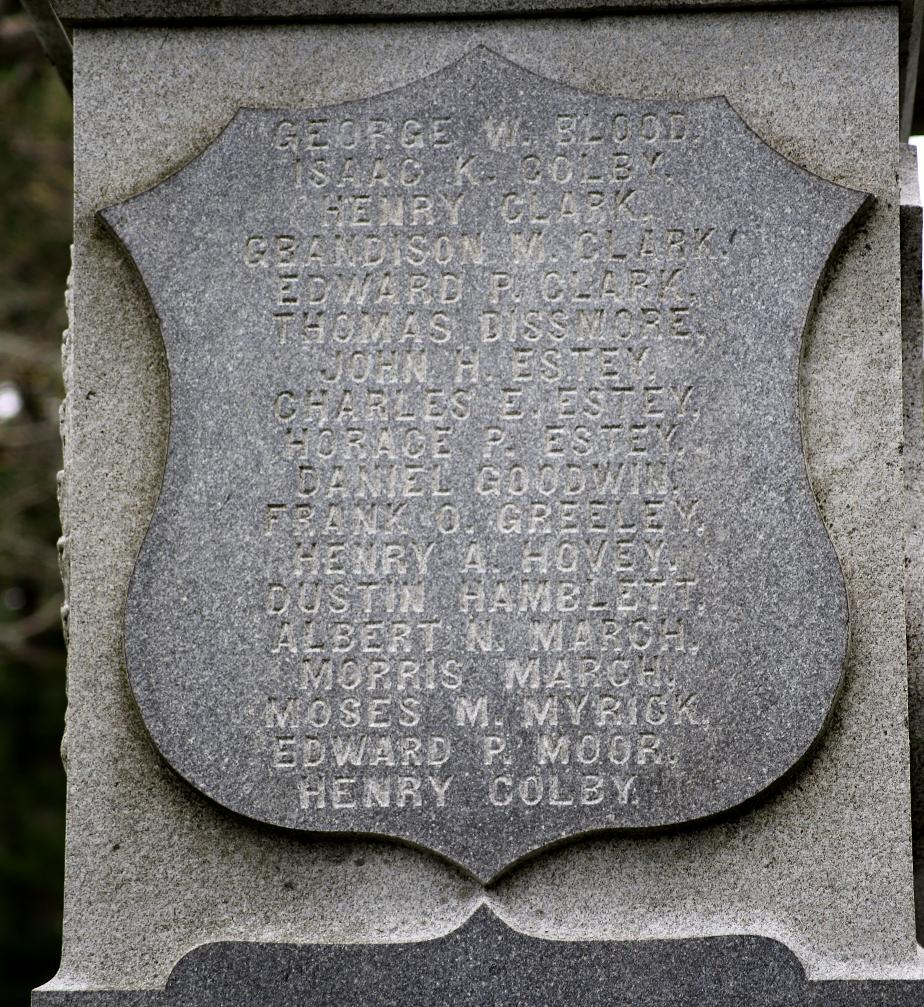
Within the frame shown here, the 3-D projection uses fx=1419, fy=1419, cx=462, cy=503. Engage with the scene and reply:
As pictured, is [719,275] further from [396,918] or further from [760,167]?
[396,918]

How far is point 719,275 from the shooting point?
3357mm

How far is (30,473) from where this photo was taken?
9.53 meters

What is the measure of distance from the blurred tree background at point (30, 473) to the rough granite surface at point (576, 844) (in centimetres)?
551

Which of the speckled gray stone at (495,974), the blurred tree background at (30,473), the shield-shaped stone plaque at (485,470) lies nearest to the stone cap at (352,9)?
the shield-shaped stone plaque at (485,470)

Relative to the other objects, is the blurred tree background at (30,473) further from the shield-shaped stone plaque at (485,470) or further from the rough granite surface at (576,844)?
the shield-shaped stone plaque at (485,470)

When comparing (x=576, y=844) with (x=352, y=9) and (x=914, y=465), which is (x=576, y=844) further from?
(x=352, y=9)

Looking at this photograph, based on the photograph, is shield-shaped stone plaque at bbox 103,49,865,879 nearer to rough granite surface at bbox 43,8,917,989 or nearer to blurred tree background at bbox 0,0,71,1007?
rough granite surface at bbox 43,8,917,989

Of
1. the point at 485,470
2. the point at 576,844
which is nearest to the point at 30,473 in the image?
the point at 485,470

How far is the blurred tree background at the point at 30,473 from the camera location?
9.18 metres

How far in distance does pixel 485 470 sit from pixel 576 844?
34.7 inches

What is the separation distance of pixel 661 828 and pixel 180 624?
3.92 feet

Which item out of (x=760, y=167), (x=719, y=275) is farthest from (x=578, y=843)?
(x=760, y=167)

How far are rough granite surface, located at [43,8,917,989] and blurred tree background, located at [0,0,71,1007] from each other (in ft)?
18.1

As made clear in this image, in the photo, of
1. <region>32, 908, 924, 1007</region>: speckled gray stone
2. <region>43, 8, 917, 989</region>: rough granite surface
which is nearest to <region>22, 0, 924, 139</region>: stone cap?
<region>43, 8, 917, 989</region>: rough granite surface
